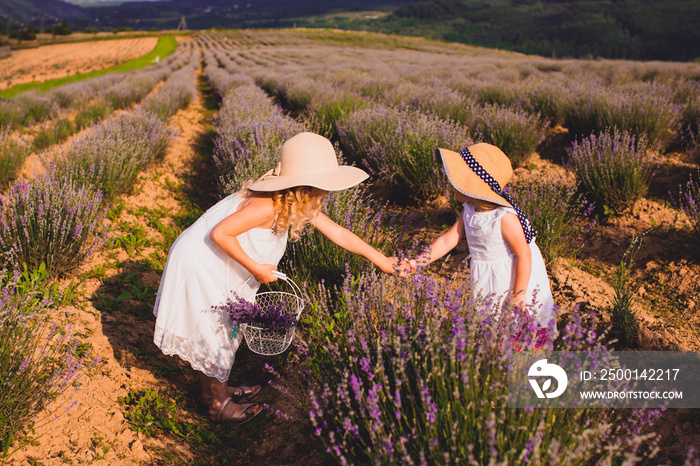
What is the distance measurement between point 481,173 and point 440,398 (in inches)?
49.6

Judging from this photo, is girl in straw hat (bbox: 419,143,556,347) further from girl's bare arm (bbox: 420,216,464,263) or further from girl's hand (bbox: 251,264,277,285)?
girl's hand (bbox: 251,264,277,285)

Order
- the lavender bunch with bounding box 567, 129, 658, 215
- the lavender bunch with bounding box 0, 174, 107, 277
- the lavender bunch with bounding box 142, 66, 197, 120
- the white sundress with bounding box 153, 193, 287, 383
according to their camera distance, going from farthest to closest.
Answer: the lavender bunch with bounding box 142, 66, 197, 120, the lavender bunch with bounding box 567, 129, 658, 215, the lavender bunch with bounding box 0, 174, 107, 277, the white sundress with bounding box 153, 193, 287, 383

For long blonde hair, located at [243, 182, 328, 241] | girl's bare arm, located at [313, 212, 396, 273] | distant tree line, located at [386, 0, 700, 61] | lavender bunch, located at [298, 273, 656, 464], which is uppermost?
distant tree line, located at [386, 0, 700, 61]

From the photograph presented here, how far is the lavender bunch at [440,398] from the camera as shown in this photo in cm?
131

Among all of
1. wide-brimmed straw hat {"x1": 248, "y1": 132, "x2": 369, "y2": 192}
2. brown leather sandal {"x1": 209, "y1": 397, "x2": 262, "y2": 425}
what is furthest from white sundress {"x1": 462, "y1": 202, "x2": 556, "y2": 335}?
brown leather sandal {"x1": 209, "y1": 397, "x2": 262, "y2": 425}

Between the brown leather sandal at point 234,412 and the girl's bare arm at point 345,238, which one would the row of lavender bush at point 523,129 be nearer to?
the girl's bare arm at point 345,238

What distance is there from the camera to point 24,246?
10.4ft

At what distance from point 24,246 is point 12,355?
145 centimetres

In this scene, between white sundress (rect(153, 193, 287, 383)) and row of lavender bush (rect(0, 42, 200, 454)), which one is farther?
white sundress (rect(153, 193, 287, 383))

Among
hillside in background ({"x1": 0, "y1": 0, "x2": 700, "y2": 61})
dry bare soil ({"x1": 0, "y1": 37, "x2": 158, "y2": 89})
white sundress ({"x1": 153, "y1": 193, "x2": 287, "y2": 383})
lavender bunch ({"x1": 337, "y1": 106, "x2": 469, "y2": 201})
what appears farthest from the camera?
hillside in background ({"x1": 0, "y1": 0, "x2": 700, "y2": 61})

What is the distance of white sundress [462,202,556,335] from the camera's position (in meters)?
2.21

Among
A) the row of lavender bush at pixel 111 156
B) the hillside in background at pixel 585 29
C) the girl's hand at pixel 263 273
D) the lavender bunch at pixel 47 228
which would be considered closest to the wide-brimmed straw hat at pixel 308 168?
the girl's hand at pixel 263 273

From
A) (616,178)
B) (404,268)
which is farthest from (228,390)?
(616,178)

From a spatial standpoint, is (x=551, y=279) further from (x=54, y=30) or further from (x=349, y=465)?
(x=54, y=30)
